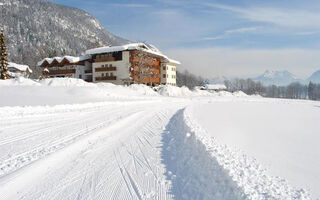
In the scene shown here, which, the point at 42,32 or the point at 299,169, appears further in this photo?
the point at 42,32

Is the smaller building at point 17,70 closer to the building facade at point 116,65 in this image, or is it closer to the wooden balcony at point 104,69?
the building facade at point 116,65

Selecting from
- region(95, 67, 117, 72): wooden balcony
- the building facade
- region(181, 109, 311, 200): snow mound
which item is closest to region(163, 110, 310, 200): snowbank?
region(181, 109, 311, 200): snow mound

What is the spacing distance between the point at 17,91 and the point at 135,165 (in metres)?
25.4

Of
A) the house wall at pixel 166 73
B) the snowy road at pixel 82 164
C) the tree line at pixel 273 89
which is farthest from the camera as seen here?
the tree line at pixel 273 89

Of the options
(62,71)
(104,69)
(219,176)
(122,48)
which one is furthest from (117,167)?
(62,71)

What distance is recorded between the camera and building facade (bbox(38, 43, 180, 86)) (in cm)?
5359

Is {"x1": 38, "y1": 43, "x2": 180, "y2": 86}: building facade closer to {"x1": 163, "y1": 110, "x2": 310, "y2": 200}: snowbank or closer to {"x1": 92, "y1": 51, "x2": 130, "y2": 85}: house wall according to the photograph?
{"x1": 92, "y1": 51, "x2": 130, "y2": 85}: house wall

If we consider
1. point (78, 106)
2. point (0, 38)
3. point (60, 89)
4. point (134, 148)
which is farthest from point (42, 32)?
point (134, 148)

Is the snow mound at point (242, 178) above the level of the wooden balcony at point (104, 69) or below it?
below

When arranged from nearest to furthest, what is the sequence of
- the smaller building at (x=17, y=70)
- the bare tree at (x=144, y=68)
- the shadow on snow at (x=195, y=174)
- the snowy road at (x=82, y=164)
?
1. the shadow on snow at (x=195, y=174)
2. the snowy road at (x=82, y=164)
3. the bare tree at (x=144, y=68)
4. the smaller building at (x=17, y=70)

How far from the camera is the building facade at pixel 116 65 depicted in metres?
53.6

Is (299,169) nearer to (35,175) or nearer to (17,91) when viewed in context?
(35,175)

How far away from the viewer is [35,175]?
5.20 meters

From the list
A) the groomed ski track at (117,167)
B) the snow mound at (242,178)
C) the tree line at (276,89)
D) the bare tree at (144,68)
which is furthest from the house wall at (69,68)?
the tree line at (276,89)
